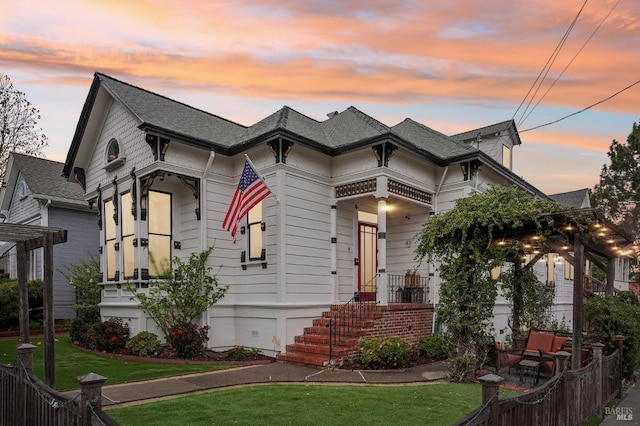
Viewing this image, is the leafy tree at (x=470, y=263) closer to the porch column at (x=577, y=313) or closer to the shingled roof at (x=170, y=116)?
the porch column at (x=577, y=313)

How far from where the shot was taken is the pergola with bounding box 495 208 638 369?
302 inches

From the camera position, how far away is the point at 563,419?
579 cm

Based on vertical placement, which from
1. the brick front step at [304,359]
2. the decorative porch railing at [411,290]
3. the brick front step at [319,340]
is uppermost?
the decorative porch railing at [411,290]

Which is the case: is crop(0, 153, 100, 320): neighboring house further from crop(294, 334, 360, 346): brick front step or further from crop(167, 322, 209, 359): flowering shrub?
crop(294, 334, 360, 346): brick front step

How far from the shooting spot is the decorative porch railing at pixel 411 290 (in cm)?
1352

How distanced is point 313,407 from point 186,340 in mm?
5177

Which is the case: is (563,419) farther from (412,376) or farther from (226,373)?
(226,373)

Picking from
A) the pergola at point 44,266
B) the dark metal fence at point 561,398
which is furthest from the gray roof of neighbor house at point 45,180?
the dark metal fence at point 561,398

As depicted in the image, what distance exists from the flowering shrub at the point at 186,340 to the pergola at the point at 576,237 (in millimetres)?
7184

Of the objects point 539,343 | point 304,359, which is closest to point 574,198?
point 539,343

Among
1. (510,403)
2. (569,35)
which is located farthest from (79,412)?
(569,35)

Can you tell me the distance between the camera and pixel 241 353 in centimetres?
1128

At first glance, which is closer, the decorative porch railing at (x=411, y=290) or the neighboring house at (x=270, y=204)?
the neighboring house at (x=270, y=204)

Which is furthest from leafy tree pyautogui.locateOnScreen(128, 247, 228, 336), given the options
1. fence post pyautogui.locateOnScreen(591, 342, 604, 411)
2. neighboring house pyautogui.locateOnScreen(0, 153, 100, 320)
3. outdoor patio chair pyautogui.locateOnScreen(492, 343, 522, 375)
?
neighboring house pyautogui.locateOnScreen(0, 153, 100, 320)
